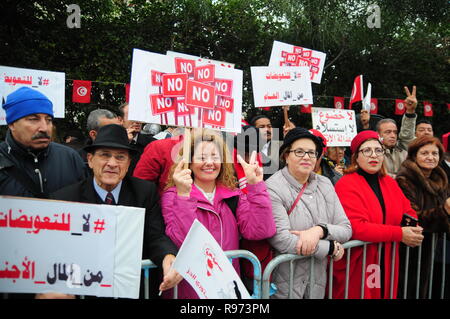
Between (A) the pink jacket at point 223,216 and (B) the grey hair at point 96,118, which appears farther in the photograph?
(B) the grey hair at point 96,118

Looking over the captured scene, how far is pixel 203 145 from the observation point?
9.33 ft

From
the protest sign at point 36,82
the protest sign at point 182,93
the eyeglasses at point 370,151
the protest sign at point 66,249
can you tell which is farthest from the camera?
the protest sign at point 36,82

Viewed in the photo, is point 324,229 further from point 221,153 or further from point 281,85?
point 281,85

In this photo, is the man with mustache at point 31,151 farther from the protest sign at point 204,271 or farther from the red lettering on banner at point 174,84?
the protest sign at point 204,271

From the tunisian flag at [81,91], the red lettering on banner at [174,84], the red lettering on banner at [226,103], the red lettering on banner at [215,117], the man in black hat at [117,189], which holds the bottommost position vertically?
the man in black hat at [117,189]

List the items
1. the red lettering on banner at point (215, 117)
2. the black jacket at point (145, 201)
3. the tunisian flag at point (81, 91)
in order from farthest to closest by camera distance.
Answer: the tunisian flag at point (81, 91)
the red lettering on banner at point (215, 117)
the black jacket at point (145, 201)

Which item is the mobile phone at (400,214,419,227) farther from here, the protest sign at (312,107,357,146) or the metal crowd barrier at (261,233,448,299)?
the protest sign at (312,107,357,146)

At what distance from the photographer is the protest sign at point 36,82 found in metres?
4.41

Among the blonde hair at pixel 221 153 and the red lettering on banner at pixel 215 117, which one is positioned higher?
the red lettering on banner at pixel 215 117

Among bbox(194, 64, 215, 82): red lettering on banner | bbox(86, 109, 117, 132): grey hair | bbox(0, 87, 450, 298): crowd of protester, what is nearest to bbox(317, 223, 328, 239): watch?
bbox(0, 87, 450, 298): crowd of protester

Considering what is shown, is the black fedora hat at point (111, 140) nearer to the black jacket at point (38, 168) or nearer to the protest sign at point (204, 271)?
the black jacket at point (38, 168)

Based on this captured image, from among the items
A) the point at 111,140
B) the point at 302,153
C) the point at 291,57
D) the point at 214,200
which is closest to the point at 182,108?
the point at 111,140

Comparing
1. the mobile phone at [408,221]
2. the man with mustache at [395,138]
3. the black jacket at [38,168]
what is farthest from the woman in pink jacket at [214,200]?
the man with mustache at [395,138]
